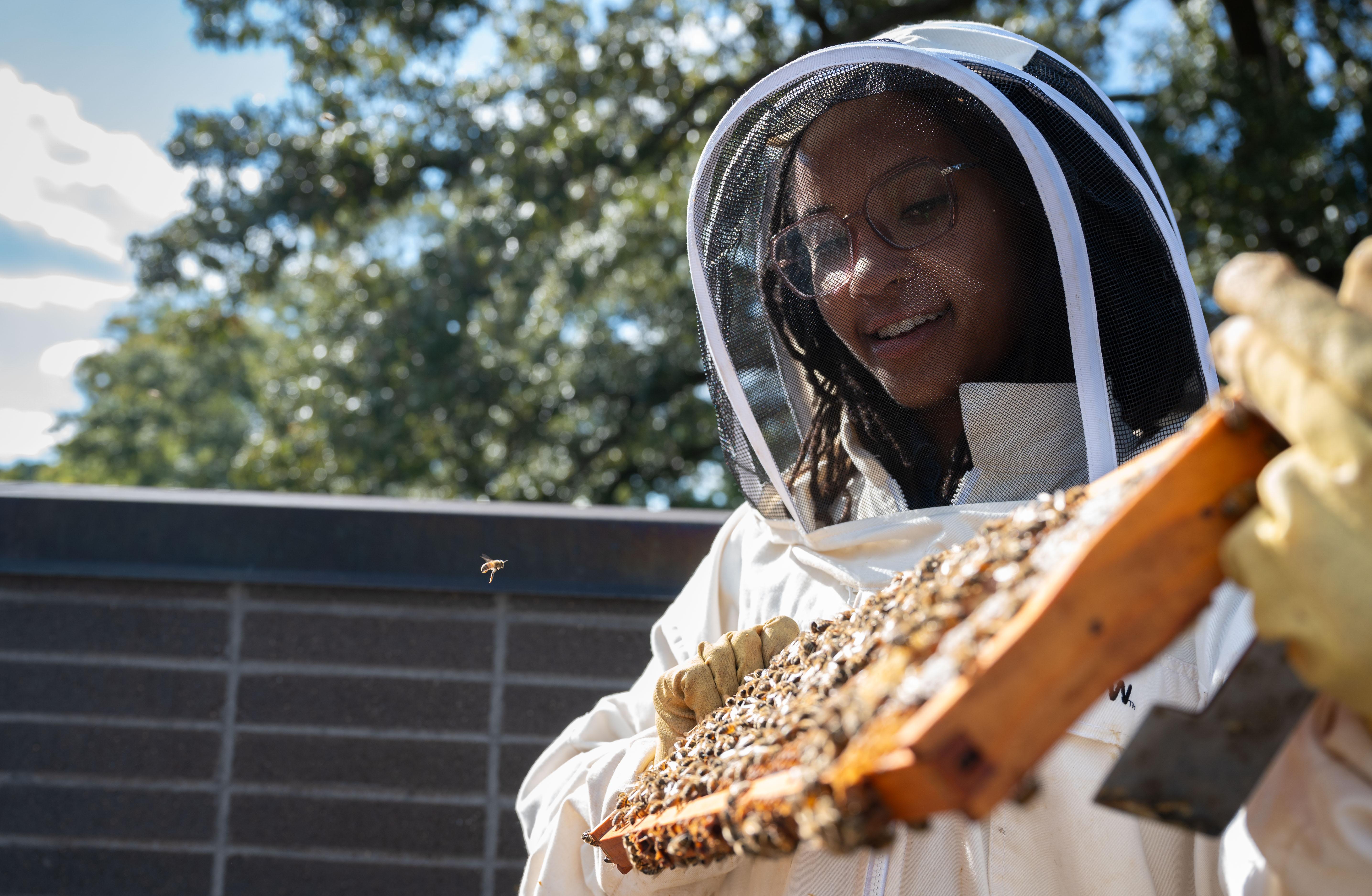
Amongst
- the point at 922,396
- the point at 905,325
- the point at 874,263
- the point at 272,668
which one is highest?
the point at 874,263

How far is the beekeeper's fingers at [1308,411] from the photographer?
0.66 meters

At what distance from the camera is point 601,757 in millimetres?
1601

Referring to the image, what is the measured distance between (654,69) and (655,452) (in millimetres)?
3583

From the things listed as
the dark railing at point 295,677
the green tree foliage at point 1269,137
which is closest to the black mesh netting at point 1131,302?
the dark railing at point 295,677

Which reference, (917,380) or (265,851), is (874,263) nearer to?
(917,380)

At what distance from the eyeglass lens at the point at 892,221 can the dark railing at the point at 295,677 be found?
3.97 ft

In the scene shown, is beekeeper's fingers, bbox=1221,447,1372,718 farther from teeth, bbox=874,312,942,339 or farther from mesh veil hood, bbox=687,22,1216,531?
teeth, bbox=874,312,942,339

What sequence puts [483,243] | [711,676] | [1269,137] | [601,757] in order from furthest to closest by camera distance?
[483,243] → [1269,137] → [601,757] → [711,676]

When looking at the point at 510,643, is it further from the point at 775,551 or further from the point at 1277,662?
the point at 1277,662

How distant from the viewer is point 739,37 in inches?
321

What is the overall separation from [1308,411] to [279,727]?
2.83 meters

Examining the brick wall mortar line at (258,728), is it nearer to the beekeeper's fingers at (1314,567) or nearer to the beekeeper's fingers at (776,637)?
the beekeeper's fingers at (776,637)

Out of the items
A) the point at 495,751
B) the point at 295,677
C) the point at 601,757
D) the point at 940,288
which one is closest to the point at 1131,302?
the point at 940,288

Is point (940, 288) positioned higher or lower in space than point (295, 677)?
higher
